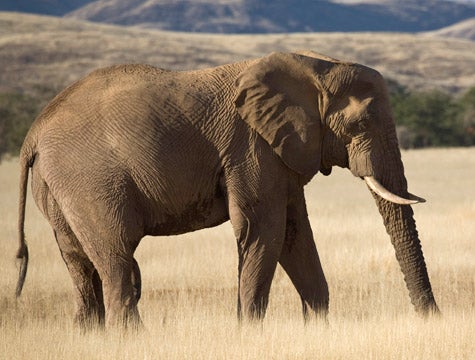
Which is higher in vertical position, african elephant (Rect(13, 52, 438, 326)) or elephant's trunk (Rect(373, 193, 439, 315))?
african elephant (Rect(13, 52, 438, 326))

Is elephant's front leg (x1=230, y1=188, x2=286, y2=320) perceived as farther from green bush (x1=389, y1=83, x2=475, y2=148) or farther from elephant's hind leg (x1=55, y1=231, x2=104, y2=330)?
green bush (x1=389, y1=83, x2=475, y2=148)

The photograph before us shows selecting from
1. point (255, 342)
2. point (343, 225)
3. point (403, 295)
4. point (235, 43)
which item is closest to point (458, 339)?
point (255, 342)

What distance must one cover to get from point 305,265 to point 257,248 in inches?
31.9

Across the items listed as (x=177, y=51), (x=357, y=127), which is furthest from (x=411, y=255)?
(x=177, y=51)

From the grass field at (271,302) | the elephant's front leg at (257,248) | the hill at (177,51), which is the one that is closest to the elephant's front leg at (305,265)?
the grass field at (271,302)

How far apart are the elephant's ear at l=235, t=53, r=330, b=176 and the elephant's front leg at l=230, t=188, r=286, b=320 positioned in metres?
0.41

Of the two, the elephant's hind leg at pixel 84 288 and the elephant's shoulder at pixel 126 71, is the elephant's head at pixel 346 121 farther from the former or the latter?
the elephant's hind leg at pixel 84 288

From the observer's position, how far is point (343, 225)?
62.2ft

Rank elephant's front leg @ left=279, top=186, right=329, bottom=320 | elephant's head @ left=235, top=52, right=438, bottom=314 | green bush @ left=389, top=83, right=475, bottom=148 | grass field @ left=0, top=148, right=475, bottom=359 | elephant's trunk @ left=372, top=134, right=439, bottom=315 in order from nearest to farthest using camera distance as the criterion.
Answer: grass field @ left=0, top=148, right=475, bottom=359 → elephant's head @ left=235, top=52, right=438, bottom=314 → elephant's trunk @ left=372, top=134, right=439, bottom=315 → elephant's front leg @ left=279, top=186, right=329, bottom=320 → green bush @ left=389, top=83, right=475, bottom=148

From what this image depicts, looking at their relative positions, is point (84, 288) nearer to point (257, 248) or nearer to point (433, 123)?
point (257, 248)

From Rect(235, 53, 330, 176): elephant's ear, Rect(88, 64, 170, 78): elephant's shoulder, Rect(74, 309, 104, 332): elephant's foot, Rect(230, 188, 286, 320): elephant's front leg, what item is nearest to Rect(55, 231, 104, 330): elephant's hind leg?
Rect(74, 309, 104, 332): elephant's foot

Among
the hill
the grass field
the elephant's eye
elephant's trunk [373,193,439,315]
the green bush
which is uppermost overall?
the elephant's eye

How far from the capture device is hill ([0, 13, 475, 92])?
324 feet

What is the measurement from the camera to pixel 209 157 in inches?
373
